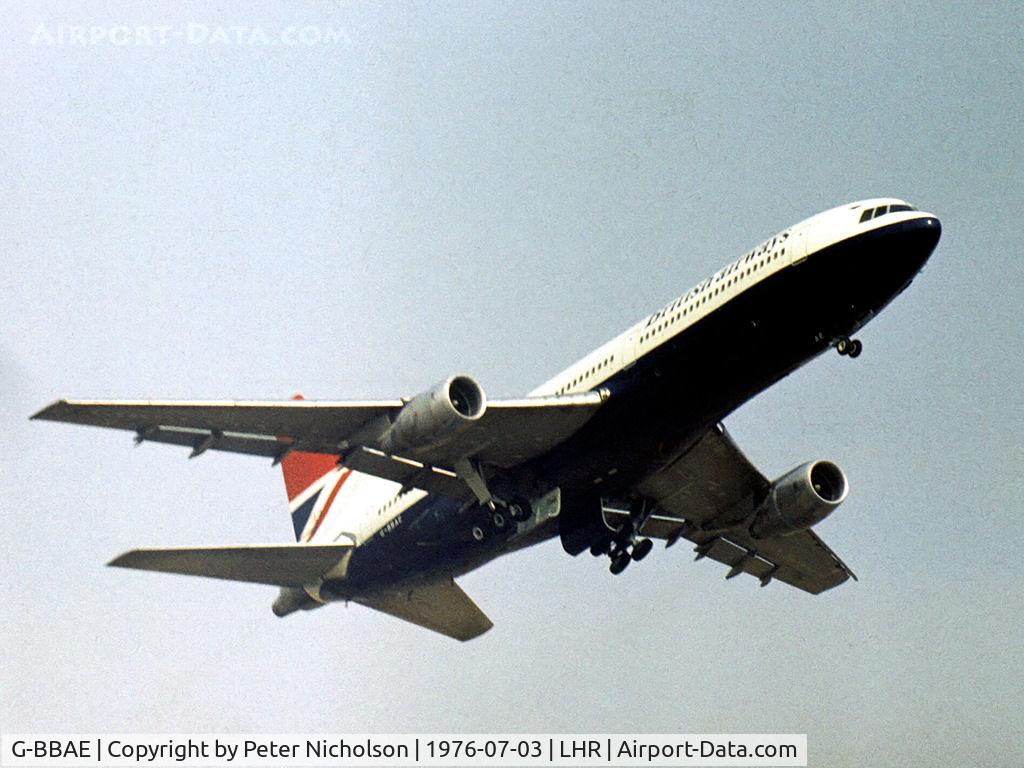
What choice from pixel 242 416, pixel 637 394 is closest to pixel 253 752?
pixel 242 416

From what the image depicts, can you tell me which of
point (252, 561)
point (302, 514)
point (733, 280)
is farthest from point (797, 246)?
point (302, 514)

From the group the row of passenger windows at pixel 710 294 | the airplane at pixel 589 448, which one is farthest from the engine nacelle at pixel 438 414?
the row of passenger windows at pixel 710 294

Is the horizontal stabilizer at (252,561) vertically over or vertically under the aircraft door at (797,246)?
under

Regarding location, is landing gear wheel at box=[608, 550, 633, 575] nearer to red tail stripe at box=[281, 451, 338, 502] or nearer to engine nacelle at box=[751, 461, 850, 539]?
engine nacelle at box=[751, 461, 850, 539]

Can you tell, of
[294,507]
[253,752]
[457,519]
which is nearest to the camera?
[253,752]

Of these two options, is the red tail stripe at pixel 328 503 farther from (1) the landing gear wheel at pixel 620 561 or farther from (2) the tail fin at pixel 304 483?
(1) the landing gear wheel at pixel 620 561

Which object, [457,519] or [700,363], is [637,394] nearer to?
[700,363]
